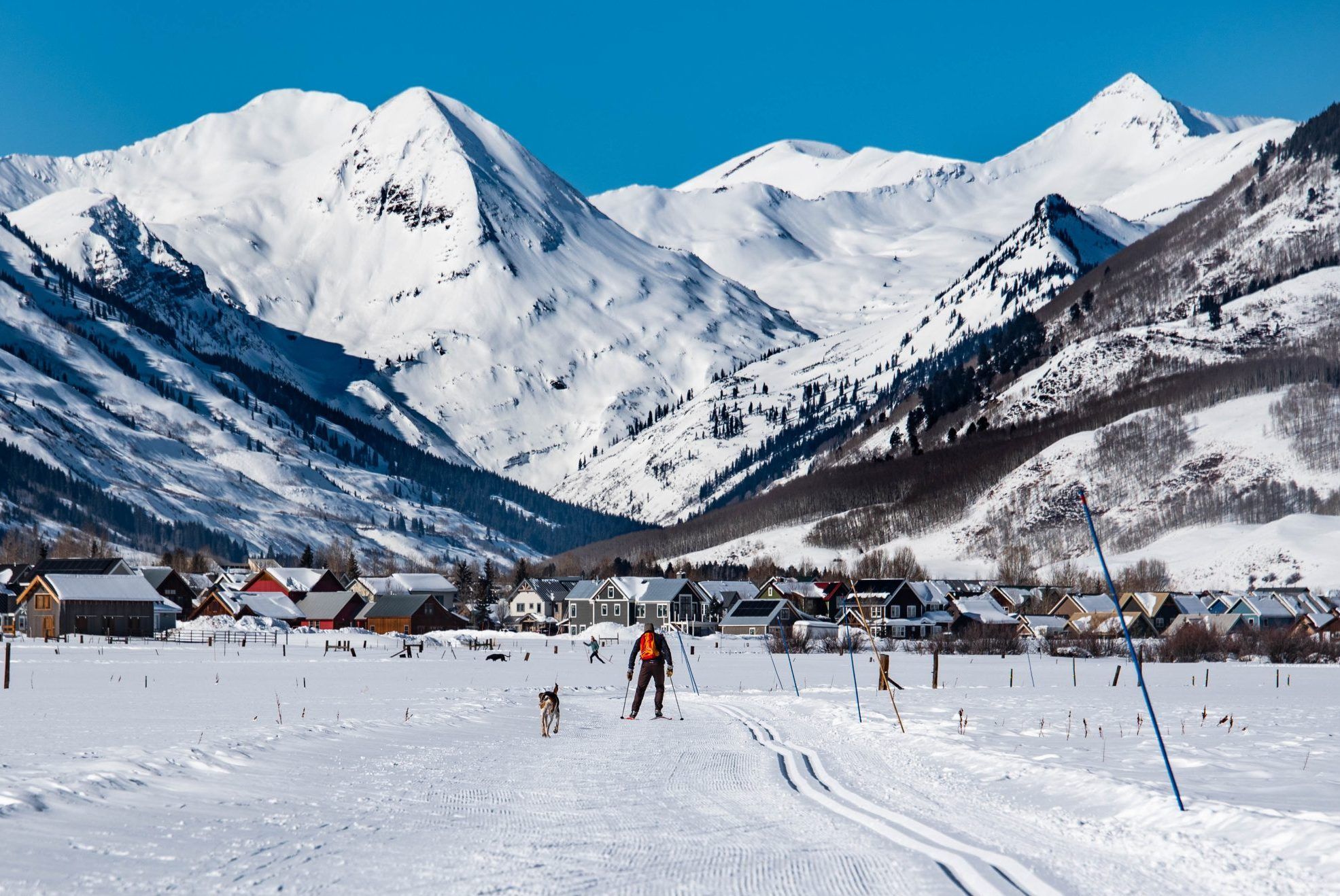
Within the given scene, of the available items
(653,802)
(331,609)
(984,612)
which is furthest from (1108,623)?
(653,802)

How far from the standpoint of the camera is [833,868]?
12219 millimetres

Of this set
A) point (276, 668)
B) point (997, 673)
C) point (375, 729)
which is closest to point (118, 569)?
point (276, 668)

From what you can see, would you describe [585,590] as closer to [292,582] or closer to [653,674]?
[292,582]

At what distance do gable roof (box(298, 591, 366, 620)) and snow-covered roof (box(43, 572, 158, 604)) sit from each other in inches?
1241

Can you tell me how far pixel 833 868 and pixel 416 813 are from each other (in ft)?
16.3

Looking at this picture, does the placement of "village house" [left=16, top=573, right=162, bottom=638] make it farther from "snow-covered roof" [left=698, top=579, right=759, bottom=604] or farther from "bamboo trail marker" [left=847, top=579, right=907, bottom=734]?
"bamboo trail marker" [left=847, top=579, right=907, bottom=734]

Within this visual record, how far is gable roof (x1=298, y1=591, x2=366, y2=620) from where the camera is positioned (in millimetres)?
150375

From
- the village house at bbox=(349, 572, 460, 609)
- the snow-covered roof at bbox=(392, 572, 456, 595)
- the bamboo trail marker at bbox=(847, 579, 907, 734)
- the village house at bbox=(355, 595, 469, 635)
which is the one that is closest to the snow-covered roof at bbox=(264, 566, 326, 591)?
the village house at bbox=(349, 572, 460, 609)

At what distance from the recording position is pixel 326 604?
5979 inches

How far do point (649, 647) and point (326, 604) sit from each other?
12797cm

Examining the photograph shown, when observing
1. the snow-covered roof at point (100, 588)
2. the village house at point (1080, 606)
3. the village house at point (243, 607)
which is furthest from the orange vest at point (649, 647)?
the village house at point (1080, 606)

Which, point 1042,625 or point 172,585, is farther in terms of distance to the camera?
point 1042,625

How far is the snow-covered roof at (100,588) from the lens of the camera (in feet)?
371

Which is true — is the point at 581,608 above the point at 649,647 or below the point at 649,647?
above
